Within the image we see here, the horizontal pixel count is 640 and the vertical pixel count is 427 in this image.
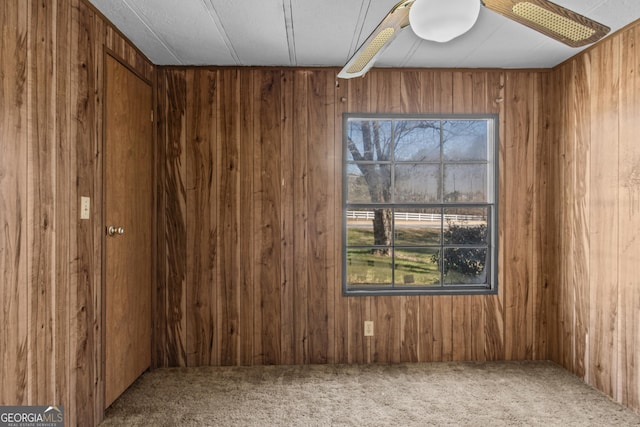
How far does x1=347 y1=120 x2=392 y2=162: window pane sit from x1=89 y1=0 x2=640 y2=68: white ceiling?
22.9 inches

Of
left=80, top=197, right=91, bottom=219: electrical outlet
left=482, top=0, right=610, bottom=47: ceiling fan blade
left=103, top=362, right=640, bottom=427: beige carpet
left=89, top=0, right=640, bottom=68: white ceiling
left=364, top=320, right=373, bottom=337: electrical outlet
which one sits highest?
left=89, top=0, right=640, bottom=68: white ceiling

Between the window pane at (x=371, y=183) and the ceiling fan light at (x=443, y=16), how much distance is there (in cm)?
214

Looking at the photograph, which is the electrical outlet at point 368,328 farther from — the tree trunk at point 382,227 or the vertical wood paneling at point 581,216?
the vertical wood paneling at point 581,216

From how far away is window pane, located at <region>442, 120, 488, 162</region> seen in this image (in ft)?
11.4

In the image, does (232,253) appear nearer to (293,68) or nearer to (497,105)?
(293,68)

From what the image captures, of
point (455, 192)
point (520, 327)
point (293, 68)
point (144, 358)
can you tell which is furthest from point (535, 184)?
point (144, 358)

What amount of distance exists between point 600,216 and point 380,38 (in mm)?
2093

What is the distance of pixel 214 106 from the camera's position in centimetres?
306

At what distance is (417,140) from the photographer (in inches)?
137

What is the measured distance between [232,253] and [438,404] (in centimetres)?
181

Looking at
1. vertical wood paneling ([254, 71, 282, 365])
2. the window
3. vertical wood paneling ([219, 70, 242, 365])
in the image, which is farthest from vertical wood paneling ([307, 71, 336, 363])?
vertical wood paneling ([219, 70, 242, 365])

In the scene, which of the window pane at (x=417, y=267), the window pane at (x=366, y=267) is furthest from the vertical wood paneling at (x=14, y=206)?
the window pane at (x=417, y=267)

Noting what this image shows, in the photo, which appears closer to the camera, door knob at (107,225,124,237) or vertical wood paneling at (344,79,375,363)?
door knob at (107,225,124,237)

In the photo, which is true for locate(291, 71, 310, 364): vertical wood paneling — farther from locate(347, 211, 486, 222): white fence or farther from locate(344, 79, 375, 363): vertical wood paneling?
locate(347, 211, 486, 222): white fence
